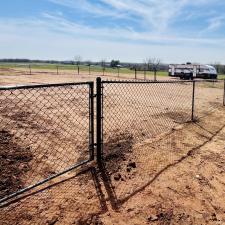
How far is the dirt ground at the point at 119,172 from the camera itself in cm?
370

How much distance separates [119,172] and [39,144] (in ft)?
6.23

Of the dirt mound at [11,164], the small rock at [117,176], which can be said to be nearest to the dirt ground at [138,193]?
the small rock at [117,176]

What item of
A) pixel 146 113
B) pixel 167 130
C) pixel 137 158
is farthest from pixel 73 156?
pixel 146 113

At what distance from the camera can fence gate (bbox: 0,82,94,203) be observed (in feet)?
14.2

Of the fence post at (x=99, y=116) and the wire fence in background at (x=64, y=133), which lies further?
the fence post at (x=99, y=116)

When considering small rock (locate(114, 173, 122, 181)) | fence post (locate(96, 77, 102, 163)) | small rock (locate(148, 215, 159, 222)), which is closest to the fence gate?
fence post (locate(96, 77, 102, 163))

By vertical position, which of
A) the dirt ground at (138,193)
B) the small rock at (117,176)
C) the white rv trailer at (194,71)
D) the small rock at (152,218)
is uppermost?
the white rv trailer at (194,71)

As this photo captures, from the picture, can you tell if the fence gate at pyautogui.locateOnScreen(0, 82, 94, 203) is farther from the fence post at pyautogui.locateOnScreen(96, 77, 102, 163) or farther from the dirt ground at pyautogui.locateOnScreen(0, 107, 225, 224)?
the dirt ground at pyautogui.locateOnScreen(0, 107, 225, 224)

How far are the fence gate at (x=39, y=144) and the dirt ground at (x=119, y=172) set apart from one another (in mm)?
16

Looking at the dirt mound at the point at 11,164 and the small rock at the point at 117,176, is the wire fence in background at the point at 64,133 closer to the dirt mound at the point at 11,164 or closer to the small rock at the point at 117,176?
the dirt mound at the point at 11,164

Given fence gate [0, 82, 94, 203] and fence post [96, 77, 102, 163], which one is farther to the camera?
fence post [96, 77, 102, 163]

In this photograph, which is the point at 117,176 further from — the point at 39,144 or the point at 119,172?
the point at 39,144

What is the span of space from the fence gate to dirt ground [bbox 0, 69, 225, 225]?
16mm

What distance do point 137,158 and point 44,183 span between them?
1.84m
